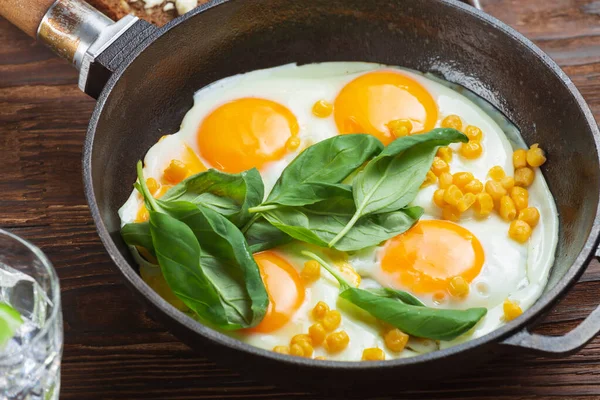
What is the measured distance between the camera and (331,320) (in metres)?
2.46

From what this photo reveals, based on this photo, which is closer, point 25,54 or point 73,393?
point 73,393

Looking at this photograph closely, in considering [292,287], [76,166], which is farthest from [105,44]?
[292,287]

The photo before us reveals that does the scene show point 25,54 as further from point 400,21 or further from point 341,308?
point 341,308

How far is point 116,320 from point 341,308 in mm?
802

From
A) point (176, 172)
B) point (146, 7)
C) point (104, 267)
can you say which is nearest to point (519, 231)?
point (176, 172)

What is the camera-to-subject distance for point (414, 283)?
2615mm

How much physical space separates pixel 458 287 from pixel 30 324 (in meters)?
1.32

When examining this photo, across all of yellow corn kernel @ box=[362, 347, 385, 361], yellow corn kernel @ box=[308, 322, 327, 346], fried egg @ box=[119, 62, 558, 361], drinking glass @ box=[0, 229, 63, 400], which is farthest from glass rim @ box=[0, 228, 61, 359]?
yellow corn kernel @ box=[362, 347, 385, 361]

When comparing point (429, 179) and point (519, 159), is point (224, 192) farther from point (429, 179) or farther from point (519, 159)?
point (519, 159)

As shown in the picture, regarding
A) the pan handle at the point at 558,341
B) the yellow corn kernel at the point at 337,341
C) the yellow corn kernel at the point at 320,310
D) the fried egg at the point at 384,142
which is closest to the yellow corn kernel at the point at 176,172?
the fried egg at the point at 384,142

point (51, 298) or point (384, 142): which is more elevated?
point (384, 142)

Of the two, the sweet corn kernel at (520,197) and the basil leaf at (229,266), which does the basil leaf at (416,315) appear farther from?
the sweet corn kernel at (520,197)

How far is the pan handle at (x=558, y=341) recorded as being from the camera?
7.15ft

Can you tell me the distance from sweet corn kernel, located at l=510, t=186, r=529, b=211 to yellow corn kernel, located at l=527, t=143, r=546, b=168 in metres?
0.12
